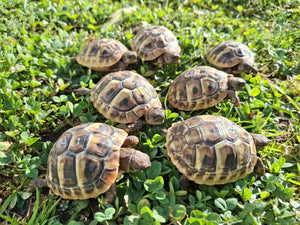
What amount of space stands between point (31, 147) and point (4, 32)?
104 inches

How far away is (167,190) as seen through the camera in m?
2.76

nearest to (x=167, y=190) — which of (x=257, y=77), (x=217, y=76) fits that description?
(x=217, y=76)

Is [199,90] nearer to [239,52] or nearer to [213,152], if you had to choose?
[213,152]

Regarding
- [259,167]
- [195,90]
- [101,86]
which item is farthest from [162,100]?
[259,167]

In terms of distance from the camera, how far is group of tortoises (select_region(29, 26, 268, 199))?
248 centimetres

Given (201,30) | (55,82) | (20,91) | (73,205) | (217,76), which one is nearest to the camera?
(73,205)

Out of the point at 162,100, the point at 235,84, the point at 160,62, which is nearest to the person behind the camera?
the point at 235,84

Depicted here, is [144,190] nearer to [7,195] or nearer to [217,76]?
[7,195]

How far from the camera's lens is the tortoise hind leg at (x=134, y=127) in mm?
3163

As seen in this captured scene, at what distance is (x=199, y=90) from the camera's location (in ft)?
11.0

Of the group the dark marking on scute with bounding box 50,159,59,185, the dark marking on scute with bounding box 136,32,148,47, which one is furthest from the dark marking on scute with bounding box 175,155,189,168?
the dark marking on scute with bounding box 136,32,148,47

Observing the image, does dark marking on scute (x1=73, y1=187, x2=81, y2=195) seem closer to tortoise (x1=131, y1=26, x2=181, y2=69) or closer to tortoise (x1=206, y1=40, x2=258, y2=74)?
tortoise (x1=131, y1=26, x2=181, y2=69)

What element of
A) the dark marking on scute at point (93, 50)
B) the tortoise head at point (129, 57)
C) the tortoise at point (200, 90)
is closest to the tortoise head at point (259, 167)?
the tortoise at point (200, 90)

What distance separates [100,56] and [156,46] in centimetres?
→ 101
